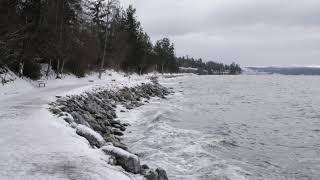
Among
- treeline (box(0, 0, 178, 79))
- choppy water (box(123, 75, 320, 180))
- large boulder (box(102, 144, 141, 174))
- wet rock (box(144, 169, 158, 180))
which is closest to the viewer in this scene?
wet rock (box(144, 169, 158, 180))

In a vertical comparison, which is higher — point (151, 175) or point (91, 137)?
point (91, 137)

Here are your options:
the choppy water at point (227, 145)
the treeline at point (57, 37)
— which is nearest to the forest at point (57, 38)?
the treeline at point (57, 37)

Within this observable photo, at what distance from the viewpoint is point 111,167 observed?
10031 millimetres

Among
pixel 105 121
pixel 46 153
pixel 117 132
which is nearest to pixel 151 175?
pixel 46 153

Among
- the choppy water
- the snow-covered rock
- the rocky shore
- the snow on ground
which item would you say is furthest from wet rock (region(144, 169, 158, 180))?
the choppy water

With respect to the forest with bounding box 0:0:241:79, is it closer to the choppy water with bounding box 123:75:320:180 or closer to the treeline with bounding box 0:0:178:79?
the treeline with bounding box 0:0:178:79

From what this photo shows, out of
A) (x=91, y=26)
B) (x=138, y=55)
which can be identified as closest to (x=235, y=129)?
(x=91, y=26)

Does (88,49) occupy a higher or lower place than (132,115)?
higher

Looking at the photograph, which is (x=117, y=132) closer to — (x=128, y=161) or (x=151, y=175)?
(x=128, y=161)

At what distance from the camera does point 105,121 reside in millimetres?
21016

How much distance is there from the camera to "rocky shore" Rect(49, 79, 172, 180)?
10.5 meters

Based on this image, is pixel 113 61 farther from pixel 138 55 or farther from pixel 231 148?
pixel 231 148

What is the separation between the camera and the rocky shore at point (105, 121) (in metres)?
10.5

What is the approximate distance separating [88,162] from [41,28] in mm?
27404
